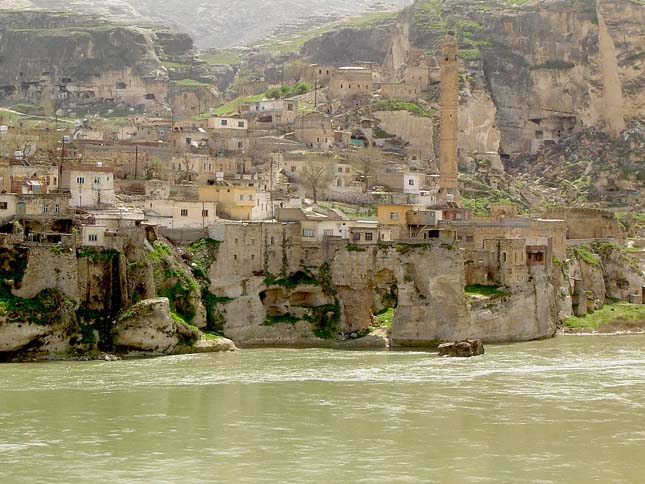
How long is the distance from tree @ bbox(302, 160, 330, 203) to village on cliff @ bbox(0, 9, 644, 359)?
3.7 inches

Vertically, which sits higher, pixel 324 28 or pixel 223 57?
pixel 324 28

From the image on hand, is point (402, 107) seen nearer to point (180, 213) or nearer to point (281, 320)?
point (180, 213)

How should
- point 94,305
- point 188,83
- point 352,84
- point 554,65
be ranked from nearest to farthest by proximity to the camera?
point 94,305
point 352,84
point 554,65
point 188,83

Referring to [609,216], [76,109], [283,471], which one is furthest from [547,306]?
[76,109]

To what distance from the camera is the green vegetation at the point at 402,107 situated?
73188 millimetres

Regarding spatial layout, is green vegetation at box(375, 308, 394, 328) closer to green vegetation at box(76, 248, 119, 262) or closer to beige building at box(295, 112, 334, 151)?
green vegetation at box(76, 248, 119, 262)

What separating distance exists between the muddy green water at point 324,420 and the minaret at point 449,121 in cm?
2167

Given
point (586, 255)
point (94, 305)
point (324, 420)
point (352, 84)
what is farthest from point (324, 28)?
point (324, 420)

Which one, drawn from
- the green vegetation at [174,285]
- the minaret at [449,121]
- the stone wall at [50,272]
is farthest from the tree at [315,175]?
the stone wall at [50,272]

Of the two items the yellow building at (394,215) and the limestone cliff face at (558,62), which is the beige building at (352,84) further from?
the yellow building at (394,215)

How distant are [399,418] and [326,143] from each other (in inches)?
1409

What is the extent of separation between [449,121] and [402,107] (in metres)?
5.47

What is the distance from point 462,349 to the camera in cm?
4606

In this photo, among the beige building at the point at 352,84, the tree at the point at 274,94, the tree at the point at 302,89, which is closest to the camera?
the beige building at the point at 352,84
